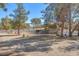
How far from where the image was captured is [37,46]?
17.6 feet

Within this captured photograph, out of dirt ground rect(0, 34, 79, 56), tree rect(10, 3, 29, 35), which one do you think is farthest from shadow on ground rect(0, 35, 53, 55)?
tree rect(10, 3, 29, 35)

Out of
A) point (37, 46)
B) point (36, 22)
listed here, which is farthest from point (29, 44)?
point (36, 22)

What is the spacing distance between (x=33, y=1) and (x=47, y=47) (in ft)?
1.70

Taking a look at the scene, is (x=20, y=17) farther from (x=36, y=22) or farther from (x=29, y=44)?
(x=29, y=44)

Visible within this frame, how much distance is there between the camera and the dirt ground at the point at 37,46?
534cm

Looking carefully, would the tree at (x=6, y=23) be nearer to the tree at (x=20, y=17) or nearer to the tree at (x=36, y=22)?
the tree at (x=20, y=17)

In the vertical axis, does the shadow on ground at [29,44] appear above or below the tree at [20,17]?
below

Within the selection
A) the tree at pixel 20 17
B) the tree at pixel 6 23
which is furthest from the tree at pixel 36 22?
the tree at pixel 6 23

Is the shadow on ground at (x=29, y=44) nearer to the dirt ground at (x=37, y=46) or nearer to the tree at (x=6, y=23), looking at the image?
the dirt ground at (x=37, y=46)

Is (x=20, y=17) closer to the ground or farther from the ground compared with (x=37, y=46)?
farther from the ground

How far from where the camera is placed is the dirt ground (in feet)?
17.5

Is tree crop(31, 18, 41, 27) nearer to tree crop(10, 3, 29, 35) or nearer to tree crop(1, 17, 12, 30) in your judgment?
tree crop(10, 3, 29, 35)

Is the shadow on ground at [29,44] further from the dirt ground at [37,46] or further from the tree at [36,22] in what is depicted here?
the tree at [36,22]

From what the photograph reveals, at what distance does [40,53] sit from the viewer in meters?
A: 5.35
